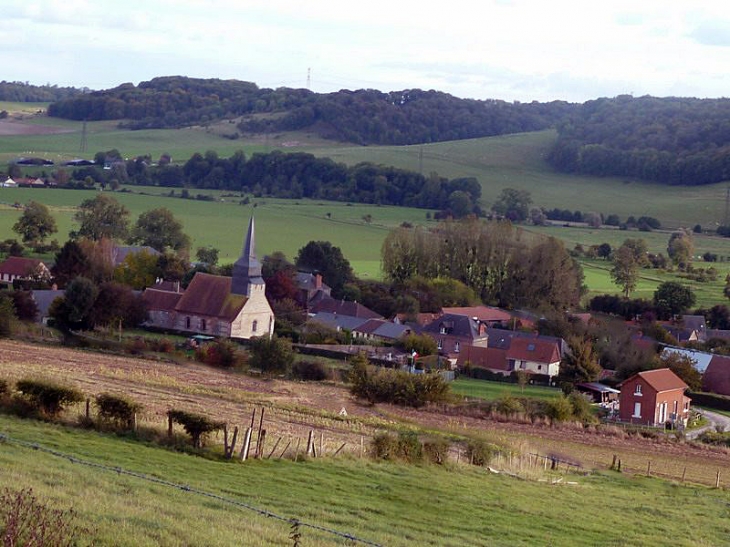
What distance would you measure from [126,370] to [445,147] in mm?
114718

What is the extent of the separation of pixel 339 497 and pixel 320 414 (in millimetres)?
12694

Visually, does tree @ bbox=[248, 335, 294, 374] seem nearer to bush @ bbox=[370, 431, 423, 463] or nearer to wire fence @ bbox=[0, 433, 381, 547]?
bush @ bbox=[370, 431, 423, 463]

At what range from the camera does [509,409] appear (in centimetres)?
A: 3366

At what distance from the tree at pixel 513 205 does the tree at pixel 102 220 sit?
37.7m

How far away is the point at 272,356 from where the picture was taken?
38750mm

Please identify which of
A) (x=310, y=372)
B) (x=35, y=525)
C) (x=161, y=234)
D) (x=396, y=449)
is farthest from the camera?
(x=161, y=234)

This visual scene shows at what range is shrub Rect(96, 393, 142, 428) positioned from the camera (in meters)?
18.4

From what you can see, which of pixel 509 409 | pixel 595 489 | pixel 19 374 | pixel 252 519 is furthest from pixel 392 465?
pixel 509 409

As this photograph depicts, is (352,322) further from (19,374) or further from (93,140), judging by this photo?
(93,140)

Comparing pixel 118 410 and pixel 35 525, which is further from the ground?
pixel 35 525

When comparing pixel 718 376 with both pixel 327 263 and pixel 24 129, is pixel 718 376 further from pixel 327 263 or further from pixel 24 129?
pixel 24 129

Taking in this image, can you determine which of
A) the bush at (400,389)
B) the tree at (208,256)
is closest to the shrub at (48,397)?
the bush at (400,389)

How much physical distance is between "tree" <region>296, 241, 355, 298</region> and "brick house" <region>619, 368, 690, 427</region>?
93.8ft

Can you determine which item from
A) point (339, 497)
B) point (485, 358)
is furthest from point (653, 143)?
point (339, 497)
